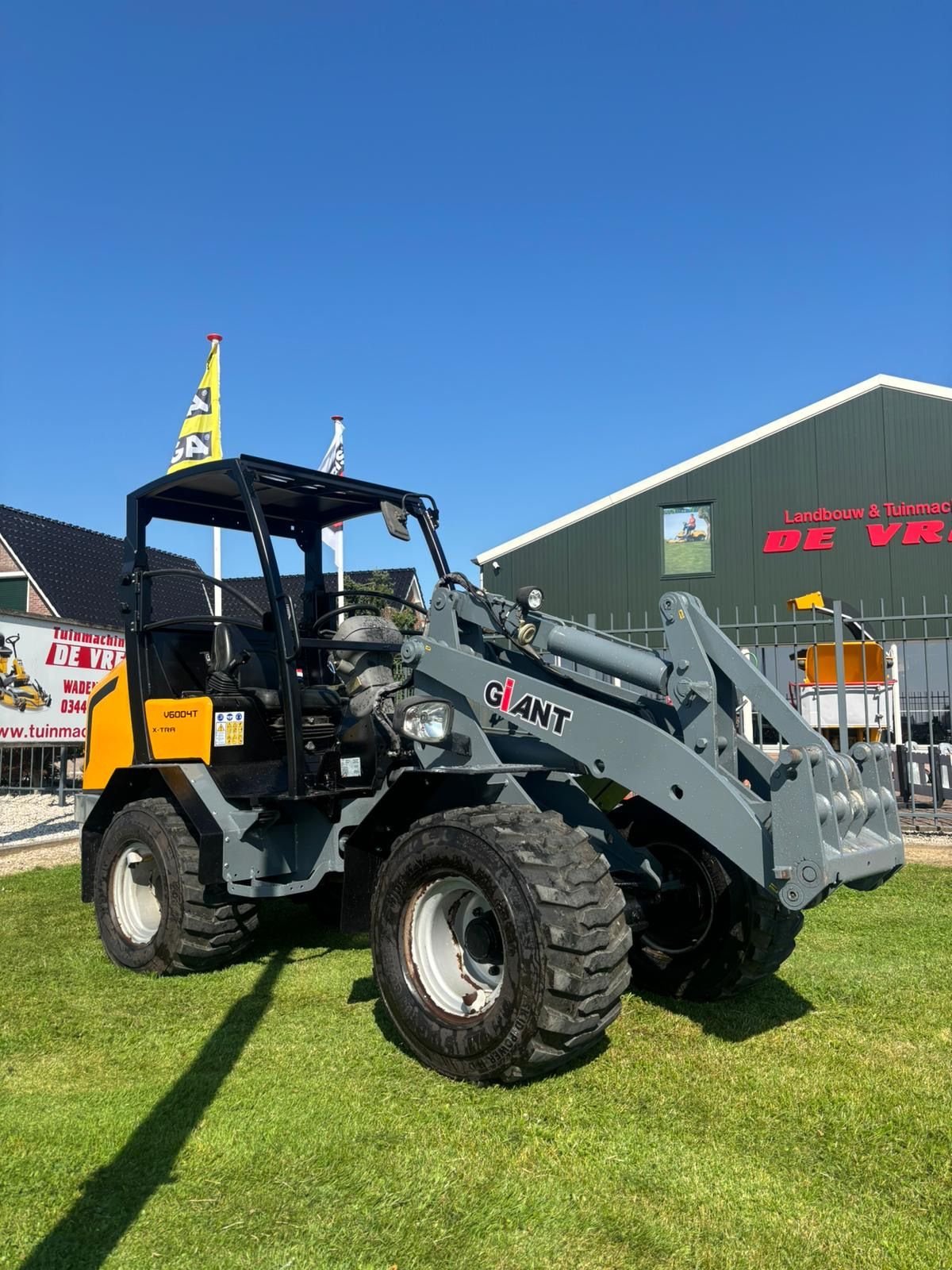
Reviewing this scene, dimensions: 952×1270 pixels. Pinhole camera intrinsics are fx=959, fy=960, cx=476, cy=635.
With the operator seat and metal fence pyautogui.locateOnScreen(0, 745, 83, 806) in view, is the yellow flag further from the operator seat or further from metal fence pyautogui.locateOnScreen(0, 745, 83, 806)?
the operator seat

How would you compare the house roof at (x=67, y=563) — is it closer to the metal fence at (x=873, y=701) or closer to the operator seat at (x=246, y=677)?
the metal fence at (x=873, y=701)

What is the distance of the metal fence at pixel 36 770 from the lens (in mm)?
14852

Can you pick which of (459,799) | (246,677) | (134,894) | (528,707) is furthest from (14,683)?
(528,707)

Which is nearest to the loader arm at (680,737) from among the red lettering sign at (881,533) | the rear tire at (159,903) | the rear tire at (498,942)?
the rear tire at (498,942)

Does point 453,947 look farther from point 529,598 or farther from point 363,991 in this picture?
point 529,598

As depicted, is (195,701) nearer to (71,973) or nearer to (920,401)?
(71,973)

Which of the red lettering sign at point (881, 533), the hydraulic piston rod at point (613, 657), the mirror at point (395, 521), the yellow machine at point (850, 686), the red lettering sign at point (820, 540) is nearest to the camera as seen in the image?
the hydraulic piston rod at point (613, 657)

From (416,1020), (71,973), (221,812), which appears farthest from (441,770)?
(71,973)

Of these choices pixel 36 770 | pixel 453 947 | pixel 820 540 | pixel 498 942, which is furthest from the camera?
pixel 820 540

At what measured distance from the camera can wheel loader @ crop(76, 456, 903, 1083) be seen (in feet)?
11.7

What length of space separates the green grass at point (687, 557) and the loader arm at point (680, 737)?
18.2 metres

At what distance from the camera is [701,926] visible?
15.4ft

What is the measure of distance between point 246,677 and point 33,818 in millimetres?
8784

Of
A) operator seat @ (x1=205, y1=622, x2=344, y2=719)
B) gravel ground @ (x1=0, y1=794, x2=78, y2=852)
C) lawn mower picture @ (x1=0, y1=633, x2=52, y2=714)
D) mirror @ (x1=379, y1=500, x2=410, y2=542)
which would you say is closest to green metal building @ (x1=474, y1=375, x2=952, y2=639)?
gravel ground @ (x1=0, y1=794, x2=78, y2=852)
